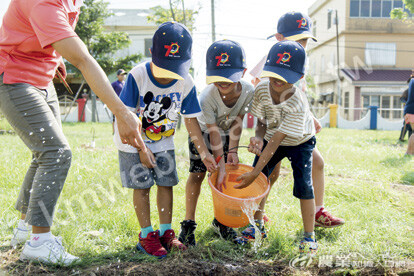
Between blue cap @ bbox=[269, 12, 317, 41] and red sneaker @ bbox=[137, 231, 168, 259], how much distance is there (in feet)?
5.89

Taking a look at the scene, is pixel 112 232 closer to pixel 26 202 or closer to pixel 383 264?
pixel 26 202

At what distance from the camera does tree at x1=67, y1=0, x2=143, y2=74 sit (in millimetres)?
17703

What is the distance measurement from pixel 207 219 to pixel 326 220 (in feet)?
3.02

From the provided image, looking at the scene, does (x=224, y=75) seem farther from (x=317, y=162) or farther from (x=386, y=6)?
(x=386, y=6)

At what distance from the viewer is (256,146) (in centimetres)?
238

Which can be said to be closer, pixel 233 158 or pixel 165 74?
pixel 165 74

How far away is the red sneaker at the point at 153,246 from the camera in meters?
2.14

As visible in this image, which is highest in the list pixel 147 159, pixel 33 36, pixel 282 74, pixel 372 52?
pixel 372 52

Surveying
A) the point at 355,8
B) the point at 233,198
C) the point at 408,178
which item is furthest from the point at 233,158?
A: the point at 355,8

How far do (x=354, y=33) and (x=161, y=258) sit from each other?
2601 centimetres

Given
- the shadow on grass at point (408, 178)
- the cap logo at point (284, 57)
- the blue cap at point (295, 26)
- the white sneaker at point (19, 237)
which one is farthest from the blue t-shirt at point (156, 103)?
the shadow on grass at point (408, 178)

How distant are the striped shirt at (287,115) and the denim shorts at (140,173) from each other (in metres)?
0.76

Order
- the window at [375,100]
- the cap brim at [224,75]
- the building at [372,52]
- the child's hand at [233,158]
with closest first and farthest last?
1. the cap brim at [224,75]
2. the child's hand at [233,158]
3. the building at [372,52]
4. the window at [375,100]

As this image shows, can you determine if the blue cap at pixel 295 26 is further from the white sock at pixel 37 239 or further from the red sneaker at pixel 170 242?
the white sock at pixel 37 239
